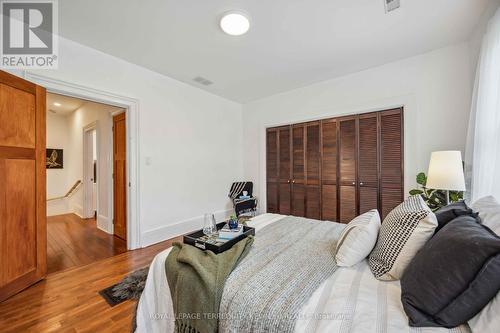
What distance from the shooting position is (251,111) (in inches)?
183

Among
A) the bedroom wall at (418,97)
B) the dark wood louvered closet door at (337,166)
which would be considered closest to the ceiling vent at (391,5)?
→ the bedroom wall at (418,97)

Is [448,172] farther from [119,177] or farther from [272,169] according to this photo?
[119,177]

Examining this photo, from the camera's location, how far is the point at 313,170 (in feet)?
12.1

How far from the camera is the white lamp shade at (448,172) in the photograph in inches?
73.5

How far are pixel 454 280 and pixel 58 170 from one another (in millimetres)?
7591

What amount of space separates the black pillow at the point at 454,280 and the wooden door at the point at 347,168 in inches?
98.5

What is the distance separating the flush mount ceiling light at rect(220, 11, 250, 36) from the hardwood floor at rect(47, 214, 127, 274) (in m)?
3.19

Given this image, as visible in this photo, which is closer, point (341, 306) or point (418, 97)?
point (341, 306)

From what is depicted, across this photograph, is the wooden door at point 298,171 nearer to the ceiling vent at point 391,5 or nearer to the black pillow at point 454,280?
the ceiling vent at point 391,5

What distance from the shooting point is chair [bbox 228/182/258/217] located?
154 inches

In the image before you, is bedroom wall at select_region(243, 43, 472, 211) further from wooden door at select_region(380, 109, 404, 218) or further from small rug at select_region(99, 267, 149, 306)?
small rug at select_region(99, 267, 149, 306)

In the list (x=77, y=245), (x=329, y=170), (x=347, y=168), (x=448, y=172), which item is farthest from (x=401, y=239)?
(x=77, y=245)

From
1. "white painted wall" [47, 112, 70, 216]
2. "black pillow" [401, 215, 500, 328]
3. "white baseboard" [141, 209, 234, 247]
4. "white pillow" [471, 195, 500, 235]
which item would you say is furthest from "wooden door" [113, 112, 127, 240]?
"white pillow" [471, 195, 500, 235]

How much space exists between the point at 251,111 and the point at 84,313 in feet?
13.4
